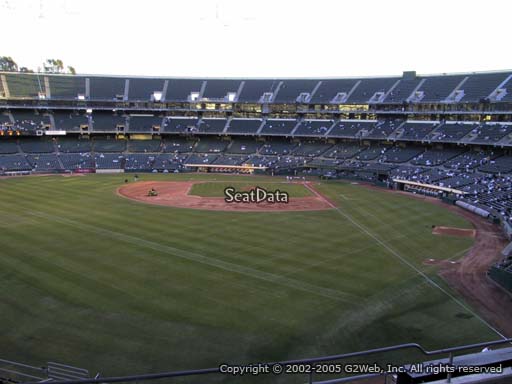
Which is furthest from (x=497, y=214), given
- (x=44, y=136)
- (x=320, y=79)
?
(x=44, y=136)

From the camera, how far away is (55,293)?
22516 millimetres

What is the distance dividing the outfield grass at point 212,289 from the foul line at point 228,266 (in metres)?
0.12

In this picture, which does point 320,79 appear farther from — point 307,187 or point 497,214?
point 497,214

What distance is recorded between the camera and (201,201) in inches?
2037

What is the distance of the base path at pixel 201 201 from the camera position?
4819 cm

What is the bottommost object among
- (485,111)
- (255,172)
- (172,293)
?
(255,172)

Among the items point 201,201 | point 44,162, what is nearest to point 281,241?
point 201,201

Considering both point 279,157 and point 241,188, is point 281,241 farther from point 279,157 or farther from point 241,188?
point 279,157

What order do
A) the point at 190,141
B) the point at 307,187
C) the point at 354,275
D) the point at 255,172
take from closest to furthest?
the point at 354,275 < the point at 307,187 < the point at 255,172 < the point at 190,141

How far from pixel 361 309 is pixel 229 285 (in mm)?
7656

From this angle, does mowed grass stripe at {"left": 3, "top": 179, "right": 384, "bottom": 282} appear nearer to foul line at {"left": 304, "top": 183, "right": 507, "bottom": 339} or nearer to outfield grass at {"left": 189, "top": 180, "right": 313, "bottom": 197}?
foul line at {"left": 304, "top": 183, "right": 507, "bottom": 339}

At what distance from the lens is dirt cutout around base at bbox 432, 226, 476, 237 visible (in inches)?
1483

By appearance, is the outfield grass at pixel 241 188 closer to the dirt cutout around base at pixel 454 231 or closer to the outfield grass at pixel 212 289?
the outfield grass at pixel 212 289

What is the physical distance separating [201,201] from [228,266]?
25.1 meters
